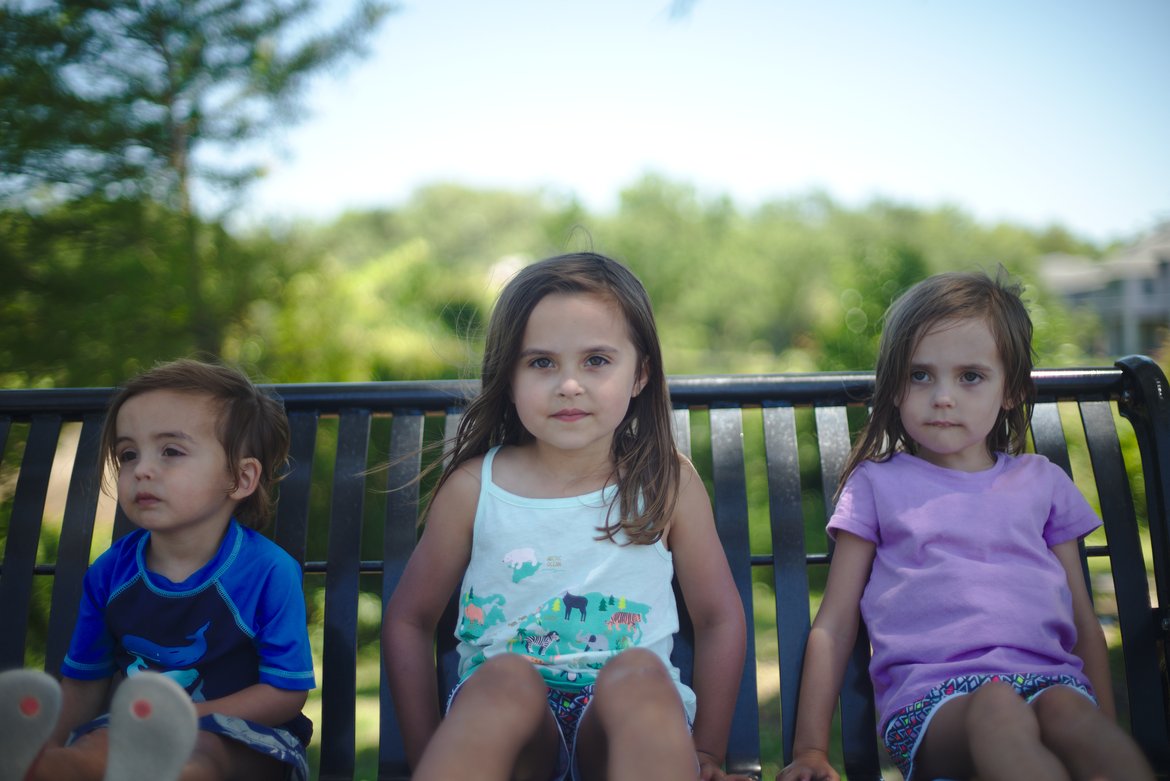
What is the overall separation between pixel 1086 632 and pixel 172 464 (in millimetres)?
1996

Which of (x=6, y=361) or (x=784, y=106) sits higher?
(x=784, y=106)

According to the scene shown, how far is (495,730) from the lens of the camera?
145 cm

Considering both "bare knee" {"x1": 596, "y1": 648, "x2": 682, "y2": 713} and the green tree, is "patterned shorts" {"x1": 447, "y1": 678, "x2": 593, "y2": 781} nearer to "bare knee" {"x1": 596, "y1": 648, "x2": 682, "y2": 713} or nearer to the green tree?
"bare knee" {"x1": 596, "y1": 648, "x2": 682, "y2": 713}

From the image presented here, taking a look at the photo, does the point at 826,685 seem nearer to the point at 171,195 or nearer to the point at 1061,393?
the point at 1061,393

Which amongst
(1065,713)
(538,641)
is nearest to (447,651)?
(538,641)

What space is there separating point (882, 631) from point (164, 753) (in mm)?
1411

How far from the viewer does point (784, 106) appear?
10961mm

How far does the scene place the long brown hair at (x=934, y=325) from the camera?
2.07 meters

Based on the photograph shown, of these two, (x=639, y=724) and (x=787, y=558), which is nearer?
(x=639, y=724)

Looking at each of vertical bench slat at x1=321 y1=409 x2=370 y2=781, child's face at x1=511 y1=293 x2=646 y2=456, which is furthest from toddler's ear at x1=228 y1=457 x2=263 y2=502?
child's face at x1=511 y1=293 x2=646 y2=456

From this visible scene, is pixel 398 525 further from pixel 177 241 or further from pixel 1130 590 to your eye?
pixel 177 241

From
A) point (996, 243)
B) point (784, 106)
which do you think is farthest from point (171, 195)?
point (996, 243)

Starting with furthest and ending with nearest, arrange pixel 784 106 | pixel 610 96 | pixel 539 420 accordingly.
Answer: pixel 610 96
pixel 784 106
pixel 539 420

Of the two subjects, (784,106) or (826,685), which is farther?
(784,106)
